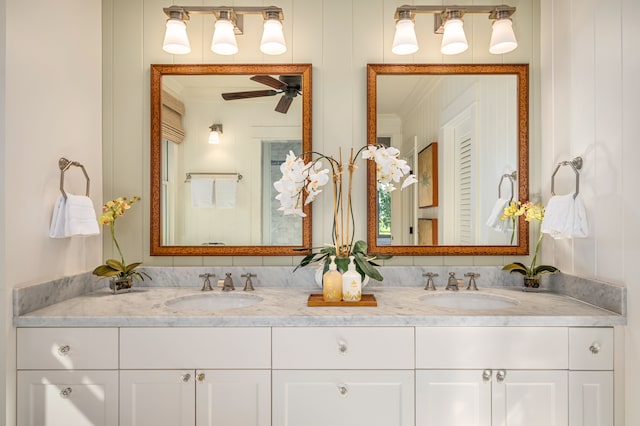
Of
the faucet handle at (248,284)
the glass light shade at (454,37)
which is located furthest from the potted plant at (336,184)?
the glass light shade at (454,37)

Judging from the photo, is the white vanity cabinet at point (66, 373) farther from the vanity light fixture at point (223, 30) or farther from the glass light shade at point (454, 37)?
the glass light shade at point (454, 37)

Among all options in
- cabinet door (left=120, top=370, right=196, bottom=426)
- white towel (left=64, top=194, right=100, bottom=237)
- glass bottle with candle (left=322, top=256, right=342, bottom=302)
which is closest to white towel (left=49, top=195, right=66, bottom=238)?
white towel (left=64, top=194, right=100, bottom=237)

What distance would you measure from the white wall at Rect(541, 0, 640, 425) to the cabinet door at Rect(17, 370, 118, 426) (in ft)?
6.05

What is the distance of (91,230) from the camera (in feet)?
5.86

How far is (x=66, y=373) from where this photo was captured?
4.99 ft

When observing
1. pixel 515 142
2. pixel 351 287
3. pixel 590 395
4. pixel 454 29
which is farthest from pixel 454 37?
pixel 590 395

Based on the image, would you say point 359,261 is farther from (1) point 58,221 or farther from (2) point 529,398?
(1) point 58,221

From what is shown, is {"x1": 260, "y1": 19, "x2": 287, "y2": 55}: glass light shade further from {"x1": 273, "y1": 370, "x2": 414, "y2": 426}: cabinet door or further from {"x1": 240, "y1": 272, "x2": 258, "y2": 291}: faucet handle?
{"x1": 273, "y1": 370, "x2": 414, "y2": 426}: cabinet door

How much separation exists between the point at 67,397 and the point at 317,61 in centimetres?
179

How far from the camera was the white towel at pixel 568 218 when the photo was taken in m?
1.70

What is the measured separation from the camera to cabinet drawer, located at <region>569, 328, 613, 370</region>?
1503 mm

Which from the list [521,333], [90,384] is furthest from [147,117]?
[521,333]

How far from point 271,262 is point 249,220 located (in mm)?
238

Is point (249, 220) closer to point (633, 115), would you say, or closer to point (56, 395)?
point (56, 395)
